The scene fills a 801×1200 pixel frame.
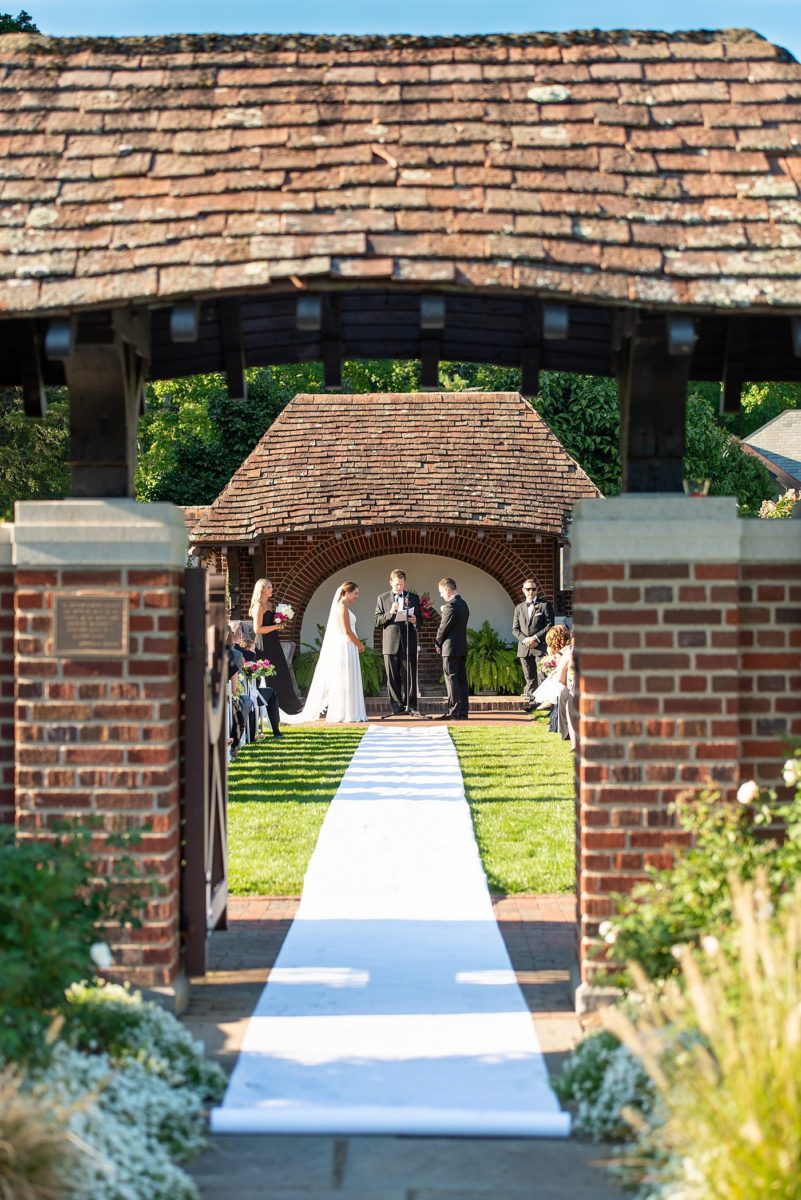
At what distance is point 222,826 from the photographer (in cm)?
700

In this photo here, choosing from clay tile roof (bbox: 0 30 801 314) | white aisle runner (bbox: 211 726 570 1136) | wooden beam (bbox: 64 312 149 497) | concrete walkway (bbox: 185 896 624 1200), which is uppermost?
clay tile roof (bbox: 0 30 801 314)

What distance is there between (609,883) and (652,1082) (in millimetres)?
1437

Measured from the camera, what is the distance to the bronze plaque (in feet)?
18.8

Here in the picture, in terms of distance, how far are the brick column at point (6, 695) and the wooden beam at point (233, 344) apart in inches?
58.6

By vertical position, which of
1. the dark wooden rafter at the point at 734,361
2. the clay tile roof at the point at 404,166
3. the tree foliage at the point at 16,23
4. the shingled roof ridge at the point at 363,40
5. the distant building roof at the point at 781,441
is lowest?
the dark wooden rafter at the point at 734,361

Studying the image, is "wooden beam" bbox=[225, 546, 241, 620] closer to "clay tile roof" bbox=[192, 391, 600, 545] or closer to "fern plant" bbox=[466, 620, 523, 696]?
"clay tile roof" bbox=[192, 391, 600, 545]

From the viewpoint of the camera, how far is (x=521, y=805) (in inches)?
448

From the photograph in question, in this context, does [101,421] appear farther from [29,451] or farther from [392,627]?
[29,451]

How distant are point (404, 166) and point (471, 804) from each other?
6.81 m

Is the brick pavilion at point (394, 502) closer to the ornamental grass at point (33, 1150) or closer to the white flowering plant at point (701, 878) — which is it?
the white flowering plant at point (701, 878)

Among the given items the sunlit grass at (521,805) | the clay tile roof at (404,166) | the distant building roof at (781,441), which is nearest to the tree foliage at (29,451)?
the sunlit grass at (521,805)

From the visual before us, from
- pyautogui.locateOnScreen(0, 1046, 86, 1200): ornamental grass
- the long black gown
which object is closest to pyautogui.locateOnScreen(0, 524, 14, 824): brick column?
pyautogui.locateOnScreen(0, 1046, 86, 1200): ornamental grass

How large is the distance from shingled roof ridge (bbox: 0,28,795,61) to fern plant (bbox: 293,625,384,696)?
1619 cm

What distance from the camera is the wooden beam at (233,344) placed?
636cm
